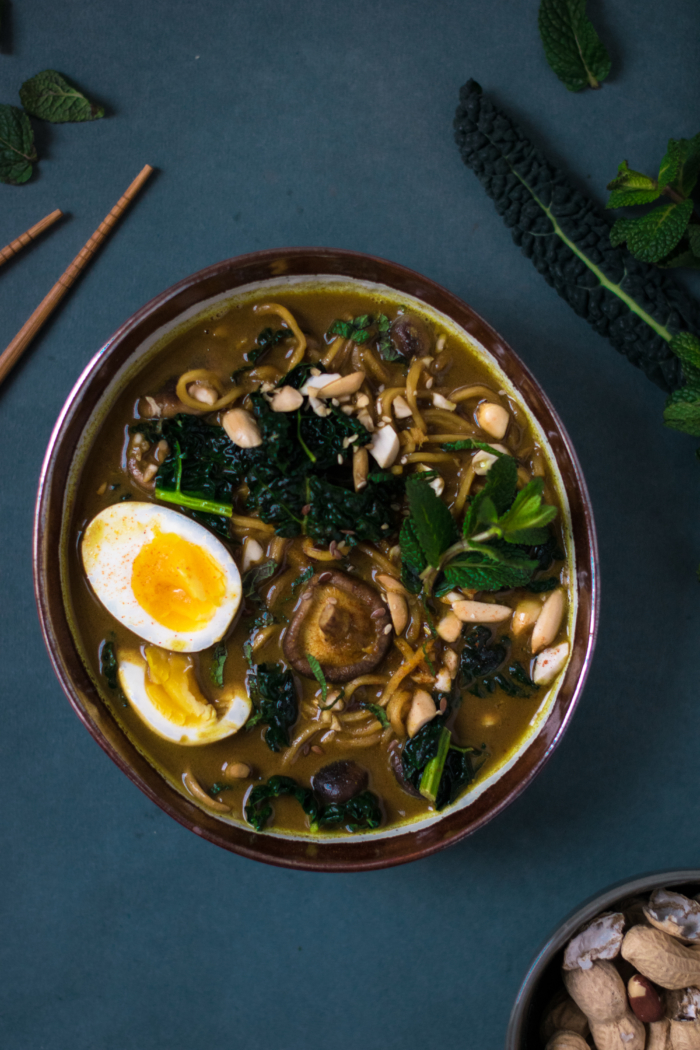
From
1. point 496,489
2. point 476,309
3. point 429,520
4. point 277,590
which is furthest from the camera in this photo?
point 476,309

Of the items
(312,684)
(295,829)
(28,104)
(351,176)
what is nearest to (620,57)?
(351,176)

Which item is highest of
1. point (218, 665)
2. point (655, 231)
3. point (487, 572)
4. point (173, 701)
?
point (655, 231)

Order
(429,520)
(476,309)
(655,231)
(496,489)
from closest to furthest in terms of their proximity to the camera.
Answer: (429,520) < (496,489) < (655,231) < (476,309)

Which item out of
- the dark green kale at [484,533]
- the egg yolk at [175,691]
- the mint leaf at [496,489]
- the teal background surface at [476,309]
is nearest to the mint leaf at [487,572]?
the dark green kale at [484,533]

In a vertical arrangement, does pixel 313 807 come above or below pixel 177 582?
below

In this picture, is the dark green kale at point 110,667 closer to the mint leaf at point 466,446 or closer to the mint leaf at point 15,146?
the mint leaf at point 466,446

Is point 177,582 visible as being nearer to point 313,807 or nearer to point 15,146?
point 313,807

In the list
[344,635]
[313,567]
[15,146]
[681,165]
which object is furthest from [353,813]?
[15,146]

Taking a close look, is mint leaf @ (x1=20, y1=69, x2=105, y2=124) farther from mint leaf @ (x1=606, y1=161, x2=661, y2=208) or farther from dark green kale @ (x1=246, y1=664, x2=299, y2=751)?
dark green kale @ (x1=246, y1=664, x2=299, y2=751)
